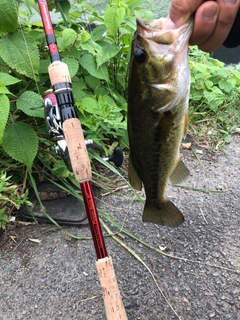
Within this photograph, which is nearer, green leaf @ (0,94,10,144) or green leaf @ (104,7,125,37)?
green leaf @ (0,94,10,144)

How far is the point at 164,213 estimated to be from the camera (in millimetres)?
1763

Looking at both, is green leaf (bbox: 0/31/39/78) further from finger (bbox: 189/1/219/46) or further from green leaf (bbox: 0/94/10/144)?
finger (bbox: 189/1/219/46)

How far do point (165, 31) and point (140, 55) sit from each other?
0.37ft

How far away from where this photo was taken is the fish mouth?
47.6 inches

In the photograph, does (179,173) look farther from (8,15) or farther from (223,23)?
(8,15)

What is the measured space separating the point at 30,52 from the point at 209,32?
1.19m

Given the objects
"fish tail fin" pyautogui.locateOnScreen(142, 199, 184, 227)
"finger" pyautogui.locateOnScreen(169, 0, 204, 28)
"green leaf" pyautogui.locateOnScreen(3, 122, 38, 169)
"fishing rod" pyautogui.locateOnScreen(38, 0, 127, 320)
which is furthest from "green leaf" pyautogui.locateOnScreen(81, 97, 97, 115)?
"finger" pyautogui.locateOnScreen(169, 0, 204, 28)

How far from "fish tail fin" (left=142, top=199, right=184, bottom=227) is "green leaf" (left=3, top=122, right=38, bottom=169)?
742 millimetres

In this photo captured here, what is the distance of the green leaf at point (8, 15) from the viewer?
194 cm

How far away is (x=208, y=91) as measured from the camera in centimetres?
361

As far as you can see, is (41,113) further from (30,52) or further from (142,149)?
(142,149)

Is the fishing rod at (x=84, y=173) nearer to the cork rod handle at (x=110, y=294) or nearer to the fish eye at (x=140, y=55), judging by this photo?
the cork rod handle at (x=110, y=294)

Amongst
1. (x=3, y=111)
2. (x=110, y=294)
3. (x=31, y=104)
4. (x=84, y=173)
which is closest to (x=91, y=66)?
(x=31, y=104)

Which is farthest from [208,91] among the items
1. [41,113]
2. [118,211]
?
[41,113]
